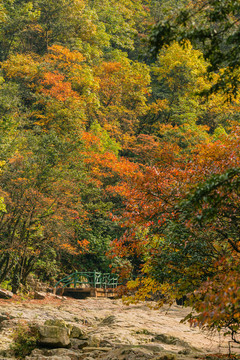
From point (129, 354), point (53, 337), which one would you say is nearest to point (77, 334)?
point (53, 337)

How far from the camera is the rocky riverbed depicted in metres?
8.32

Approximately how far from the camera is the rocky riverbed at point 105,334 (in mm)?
8320

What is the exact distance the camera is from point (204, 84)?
33.3 m

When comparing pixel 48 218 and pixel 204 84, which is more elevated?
pixel 204 84

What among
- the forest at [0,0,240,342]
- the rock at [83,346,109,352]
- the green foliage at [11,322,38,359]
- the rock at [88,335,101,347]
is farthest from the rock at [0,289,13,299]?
the rock at [83,346,109,352]

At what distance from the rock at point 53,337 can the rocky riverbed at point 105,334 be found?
2 centimetres

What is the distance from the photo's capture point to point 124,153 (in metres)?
29.8

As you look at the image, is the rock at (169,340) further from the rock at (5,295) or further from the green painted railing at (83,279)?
the green painted railing at (83,279)

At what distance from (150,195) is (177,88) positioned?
2828 cm

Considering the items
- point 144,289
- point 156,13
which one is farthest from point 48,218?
point 156,13

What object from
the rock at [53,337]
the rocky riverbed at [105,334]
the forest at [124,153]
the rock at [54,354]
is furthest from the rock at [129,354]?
the rock at [53,337]

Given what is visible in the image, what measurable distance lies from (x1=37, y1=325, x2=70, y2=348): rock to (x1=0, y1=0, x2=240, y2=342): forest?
2.33 meters

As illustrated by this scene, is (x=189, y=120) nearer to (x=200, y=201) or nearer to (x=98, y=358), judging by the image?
(x=98, y=358)

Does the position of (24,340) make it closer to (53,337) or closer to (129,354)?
(53,337)
